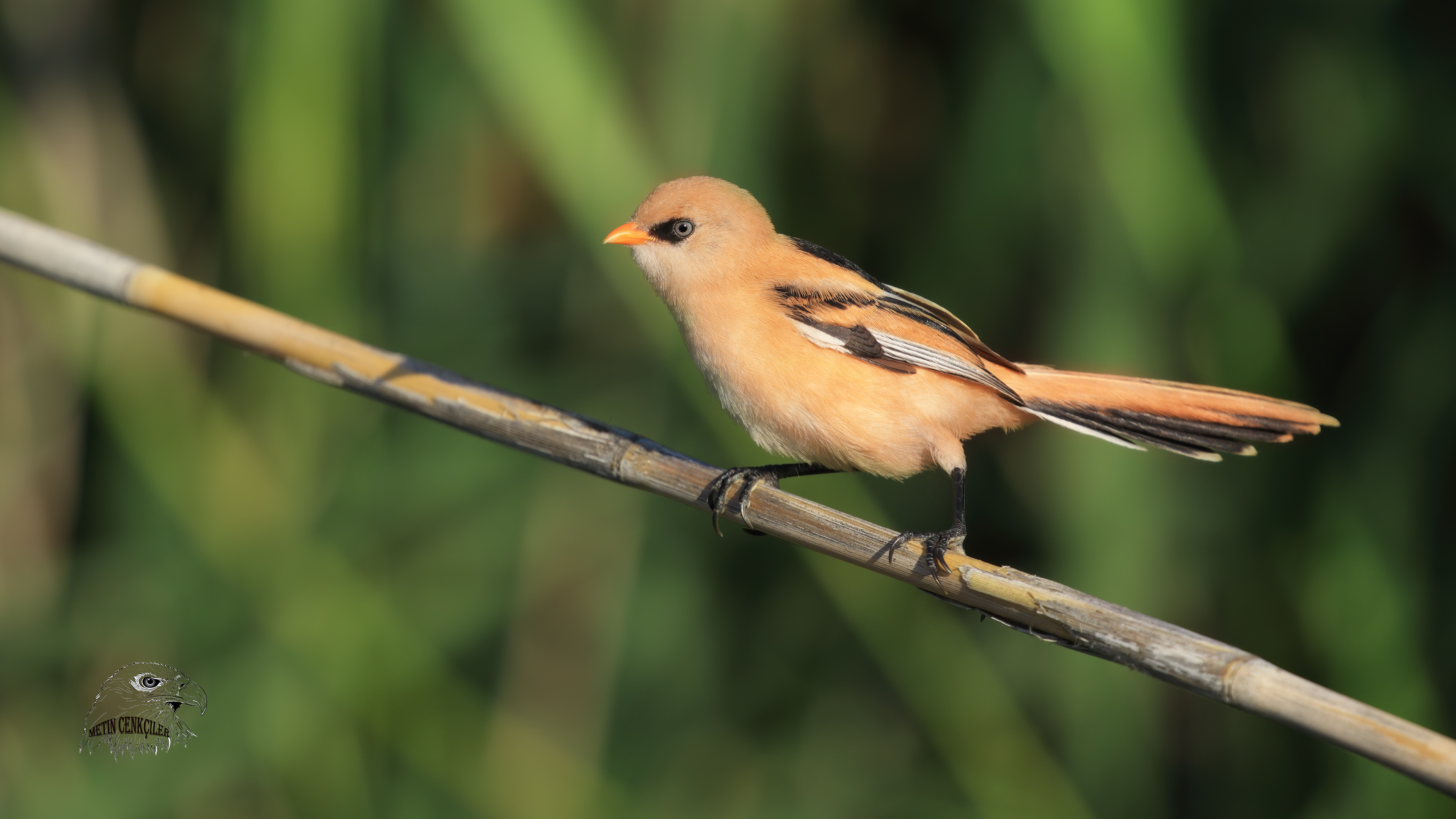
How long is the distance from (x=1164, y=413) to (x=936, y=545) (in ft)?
1.09

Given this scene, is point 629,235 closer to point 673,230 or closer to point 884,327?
point 673,230

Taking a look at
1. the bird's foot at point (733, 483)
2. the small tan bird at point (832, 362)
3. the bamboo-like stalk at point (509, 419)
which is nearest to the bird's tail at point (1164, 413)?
the small tan bird at point (832, 362)

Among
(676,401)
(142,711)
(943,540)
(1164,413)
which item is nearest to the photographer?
(1164,413)

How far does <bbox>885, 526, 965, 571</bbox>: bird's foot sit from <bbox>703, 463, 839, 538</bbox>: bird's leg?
0.71 feet

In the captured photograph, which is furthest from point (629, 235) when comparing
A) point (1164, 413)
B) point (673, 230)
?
point (1164, 413)

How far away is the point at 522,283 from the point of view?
2.89m

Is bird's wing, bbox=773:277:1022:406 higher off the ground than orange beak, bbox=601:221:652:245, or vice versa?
orange beak, bbox=601:221:652:245

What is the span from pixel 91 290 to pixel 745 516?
0.96m

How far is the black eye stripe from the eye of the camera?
162cm

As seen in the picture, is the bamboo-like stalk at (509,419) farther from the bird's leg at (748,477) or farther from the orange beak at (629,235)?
the orange beak at (629,235)

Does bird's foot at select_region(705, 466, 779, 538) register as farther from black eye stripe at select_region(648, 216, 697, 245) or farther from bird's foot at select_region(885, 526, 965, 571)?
black eye stripe at select_region(648, 216, 697, 245)

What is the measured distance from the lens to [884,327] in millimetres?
1574

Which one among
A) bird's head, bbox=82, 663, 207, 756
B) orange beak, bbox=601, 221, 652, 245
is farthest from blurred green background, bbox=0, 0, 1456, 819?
orange beak, bbox=601, 221, 652, 245

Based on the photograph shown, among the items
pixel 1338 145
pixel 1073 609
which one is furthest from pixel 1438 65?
pixel 1073 609
